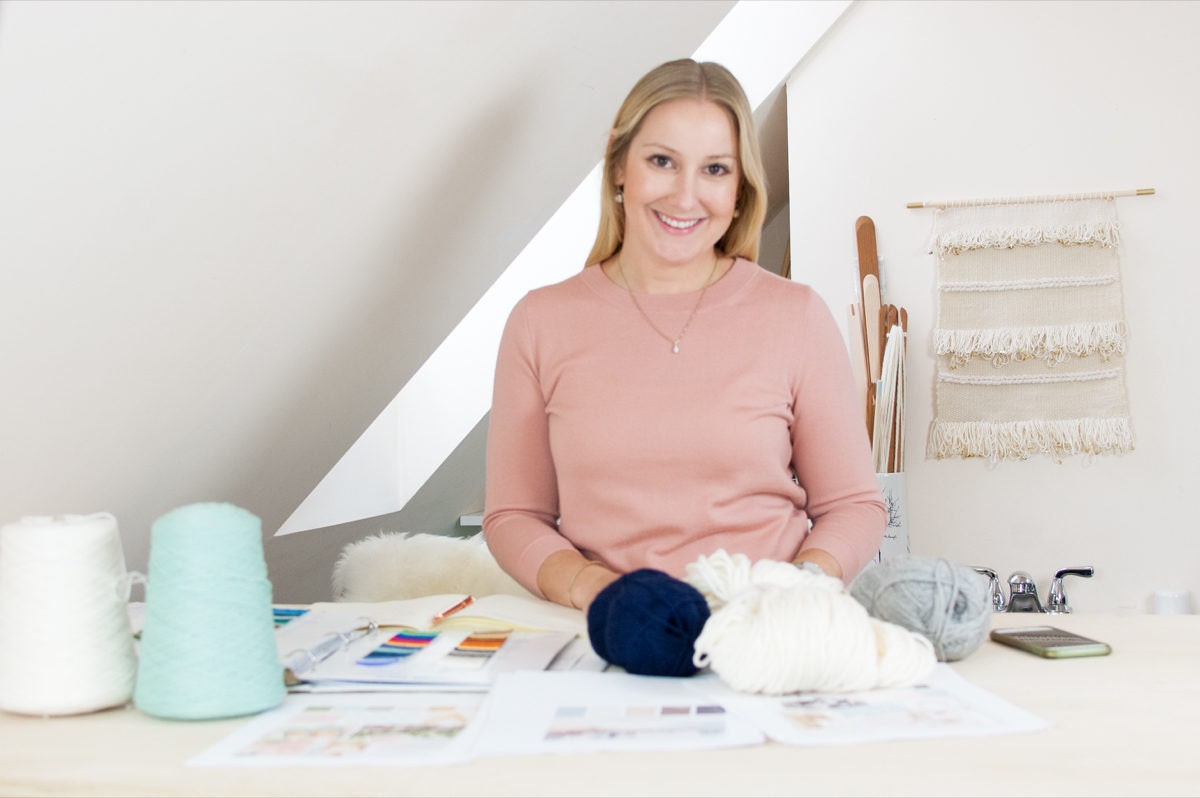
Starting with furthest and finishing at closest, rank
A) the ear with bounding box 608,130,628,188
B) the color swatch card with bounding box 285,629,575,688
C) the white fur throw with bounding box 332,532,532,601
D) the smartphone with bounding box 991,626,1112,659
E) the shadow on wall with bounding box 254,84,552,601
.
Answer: the white fur throw with bounding box 332,532,532,601 < the shadow on wall with bounding box 254,84,552,601 < the ear with bounding box 608,130,628,188 < the smartphone with bounding box 991,626,1112,659 < the color swatch card with bounding box 285,629,575,688

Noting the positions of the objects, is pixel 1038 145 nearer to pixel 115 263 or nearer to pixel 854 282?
pixel 854 282

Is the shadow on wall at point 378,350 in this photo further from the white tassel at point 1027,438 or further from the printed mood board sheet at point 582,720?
the white tassel at point 1027,438

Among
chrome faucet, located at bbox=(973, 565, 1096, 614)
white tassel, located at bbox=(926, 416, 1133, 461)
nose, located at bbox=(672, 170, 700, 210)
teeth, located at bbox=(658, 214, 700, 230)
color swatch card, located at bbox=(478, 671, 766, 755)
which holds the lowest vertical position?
color swatch card, located at bbox=(478, 671, 766, 755)

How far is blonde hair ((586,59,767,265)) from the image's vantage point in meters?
1.50

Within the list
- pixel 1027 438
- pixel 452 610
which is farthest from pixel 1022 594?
pixel 452 610

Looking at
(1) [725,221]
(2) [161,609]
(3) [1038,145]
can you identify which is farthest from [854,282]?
(2) [161,609]

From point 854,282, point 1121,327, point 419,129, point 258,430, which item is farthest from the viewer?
point 854,282

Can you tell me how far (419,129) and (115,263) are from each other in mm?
569

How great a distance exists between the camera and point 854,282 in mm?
2867

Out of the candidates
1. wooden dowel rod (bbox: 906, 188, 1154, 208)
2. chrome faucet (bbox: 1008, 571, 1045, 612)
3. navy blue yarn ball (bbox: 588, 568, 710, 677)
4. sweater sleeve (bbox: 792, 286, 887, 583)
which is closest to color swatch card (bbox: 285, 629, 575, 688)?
navy blue yarn ball (bbox: 588, 568, 710, 677)

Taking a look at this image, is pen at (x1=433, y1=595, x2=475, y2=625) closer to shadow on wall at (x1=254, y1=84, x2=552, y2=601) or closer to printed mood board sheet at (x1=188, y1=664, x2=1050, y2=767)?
printed mood board sheet at (x1=188, y1=664, x2=1050, y2=767)

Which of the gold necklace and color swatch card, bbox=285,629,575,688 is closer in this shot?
color swatch card, bbox=285,629,575,688

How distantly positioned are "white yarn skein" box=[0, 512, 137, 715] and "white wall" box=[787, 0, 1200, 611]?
222cm

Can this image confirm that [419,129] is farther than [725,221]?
Yes
